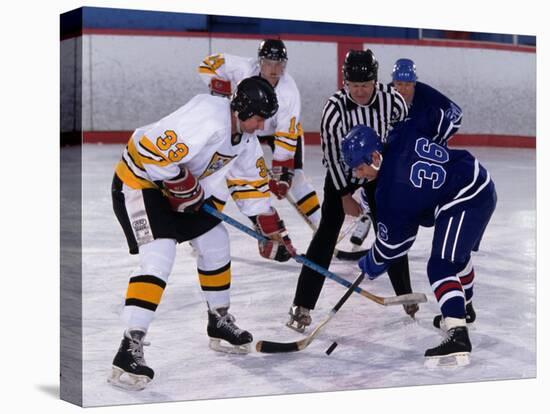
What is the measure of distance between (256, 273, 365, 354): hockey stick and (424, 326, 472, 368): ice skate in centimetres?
37

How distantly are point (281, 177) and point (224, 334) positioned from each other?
70 centimetres

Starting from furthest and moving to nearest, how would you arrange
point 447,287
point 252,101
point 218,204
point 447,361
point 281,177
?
point 281,177 < point 447,361 < point 447,287 < point 218,204 < point 252,101

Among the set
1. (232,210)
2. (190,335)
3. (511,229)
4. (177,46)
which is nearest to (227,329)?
(190,335)

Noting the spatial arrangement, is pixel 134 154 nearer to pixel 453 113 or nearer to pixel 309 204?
pixel 309 204

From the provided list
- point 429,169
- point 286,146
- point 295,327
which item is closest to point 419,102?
point 429,169

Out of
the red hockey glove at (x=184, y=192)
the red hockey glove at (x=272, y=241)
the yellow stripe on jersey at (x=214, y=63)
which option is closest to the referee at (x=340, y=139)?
the red hockey glove at (x=272, y=241)

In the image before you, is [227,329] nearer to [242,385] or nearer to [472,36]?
[242,385]

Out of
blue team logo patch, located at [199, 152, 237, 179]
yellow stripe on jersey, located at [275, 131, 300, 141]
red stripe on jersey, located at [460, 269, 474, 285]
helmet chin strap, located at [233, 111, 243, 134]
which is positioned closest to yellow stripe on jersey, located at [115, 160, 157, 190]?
blue team logo patch, located at [199, 152, 237, 179]

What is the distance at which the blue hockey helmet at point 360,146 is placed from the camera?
3883 mm

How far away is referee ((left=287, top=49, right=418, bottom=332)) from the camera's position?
13.4 ft

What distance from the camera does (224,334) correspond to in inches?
154

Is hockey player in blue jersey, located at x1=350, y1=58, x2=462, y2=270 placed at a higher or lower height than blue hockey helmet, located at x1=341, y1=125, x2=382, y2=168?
higher

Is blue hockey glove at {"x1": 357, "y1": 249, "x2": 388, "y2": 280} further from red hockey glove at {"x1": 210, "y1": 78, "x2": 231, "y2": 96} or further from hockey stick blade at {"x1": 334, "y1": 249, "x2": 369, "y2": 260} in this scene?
red hockey glove at {"x1": 210, "y1": 78, "x2": 231, "y2": 96}

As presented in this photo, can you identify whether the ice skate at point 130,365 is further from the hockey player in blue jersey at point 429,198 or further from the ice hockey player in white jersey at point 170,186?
the hockey player in blue jersey at point 429,198
